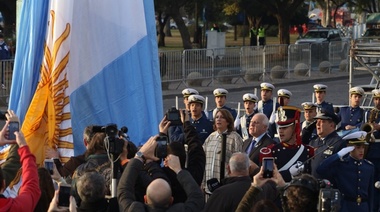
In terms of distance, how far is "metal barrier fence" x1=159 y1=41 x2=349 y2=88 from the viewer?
29547 mm

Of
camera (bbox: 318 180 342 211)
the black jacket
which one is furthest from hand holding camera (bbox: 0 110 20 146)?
camera (bbox: 318 180 342 211)

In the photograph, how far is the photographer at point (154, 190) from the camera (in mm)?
7250

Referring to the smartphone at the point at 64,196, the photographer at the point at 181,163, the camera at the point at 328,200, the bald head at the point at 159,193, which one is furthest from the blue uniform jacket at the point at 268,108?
the smartphone at the point at 64,196

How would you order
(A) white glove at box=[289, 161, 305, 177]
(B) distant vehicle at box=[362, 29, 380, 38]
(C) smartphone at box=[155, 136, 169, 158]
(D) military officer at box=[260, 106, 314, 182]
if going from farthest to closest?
(B) distant vehicle at box=[362, 29, 380, 38] < (D) military officer at box=[260, 106, 314, 182] < (A) white glove at box=[289, 161, 305, 177] < (C) smartphone at box=[155, 136, 169, 158]

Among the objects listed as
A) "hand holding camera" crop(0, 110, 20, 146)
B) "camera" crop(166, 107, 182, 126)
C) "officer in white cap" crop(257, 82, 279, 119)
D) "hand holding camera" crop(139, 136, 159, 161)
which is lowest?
"officer in white cap" crop(257, 82, 279, 119)

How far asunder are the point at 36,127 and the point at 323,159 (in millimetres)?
2897

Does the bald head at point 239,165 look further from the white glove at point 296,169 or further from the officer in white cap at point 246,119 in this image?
the officer in white cap at point 246,119

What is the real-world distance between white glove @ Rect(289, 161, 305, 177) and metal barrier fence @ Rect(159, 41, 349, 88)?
62.3 ft

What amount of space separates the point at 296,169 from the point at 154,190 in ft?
9.11

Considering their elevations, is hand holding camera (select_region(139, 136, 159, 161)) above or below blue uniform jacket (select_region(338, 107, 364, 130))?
above

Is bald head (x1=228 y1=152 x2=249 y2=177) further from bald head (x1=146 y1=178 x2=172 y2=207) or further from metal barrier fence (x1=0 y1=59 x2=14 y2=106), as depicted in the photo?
metal barrier fence (x1=0 y1=59 x2=14 y2=106)

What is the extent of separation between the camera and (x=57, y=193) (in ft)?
21.1

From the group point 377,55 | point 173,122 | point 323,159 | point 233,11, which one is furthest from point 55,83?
point 233,11

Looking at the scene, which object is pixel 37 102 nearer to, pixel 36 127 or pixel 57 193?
pixel 36 127
